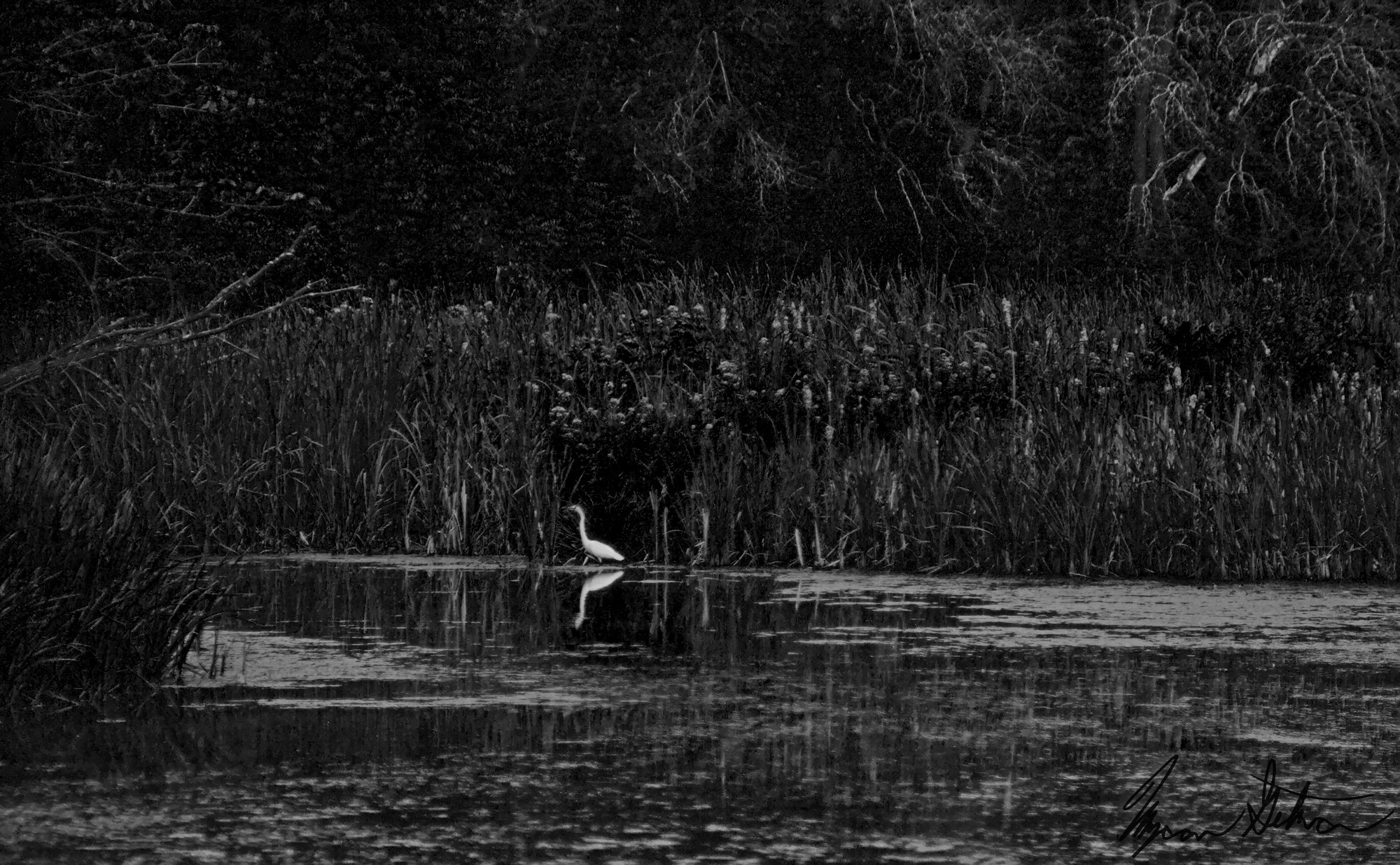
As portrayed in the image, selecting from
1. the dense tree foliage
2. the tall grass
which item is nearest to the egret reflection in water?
the tall grass

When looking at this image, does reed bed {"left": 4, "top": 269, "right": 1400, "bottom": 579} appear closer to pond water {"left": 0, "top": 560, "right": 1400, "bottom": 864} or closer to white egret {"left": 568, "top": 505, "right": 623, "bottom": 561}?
white egret {"left": 568, "top": 505, "right": 623, "bottom": 561}

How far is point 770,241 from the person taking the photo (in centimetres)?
3703

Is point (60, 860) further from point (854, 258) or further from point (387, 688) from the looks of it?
point (854, 258)

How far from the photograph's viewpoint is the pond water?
503 cm

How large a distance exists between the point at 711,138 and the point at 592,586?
84.1ft

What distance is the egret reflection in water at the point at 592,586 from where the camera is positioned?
30.5 feet

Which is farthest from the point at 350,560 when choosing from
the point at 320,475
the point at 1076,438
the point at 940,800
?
the point at 940,800

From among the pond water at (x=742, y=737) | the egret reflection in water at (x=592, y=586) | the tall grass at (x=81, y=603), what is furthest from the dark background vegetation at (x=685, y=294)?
the pond water at (x=742, y=737)

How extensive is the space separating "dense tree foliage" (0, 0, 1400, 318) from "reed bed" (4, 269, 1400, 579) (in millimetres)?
11551

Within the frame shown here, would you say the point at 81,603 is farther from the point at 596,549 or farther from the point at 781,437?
the point at 781,437

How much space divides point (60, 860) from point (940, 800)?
224 cm

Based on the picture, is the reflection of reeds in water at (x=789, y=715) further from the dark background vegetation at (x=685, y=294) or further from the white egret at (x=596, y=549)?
the white egret at (x=596, y=549)

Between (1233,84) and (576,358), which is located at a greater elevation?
(1233,84)
